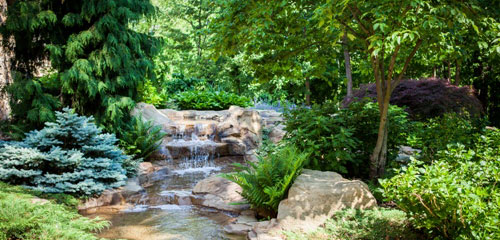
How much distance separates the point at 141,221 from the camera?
199 inches

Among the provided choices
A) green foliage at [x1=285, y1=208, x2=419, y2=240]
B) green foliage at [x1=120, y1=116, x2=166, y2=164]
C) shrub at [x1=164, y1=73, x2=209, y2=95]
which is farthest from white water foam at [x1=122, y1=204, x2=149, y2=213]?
shrub at [x1=164, y1=73, x2=209, y2=95]

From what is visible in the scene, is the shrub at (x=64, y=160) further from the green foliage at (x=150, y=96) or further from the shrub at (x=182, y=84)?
the shrub at (x=182, y=84)

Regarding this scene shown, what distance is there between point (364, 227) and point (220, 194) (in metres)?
2.62

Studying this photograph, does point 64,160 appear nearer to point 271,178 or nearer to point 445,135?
point 271,178

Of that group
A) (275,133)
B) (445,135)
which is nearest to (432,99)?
(275,133)

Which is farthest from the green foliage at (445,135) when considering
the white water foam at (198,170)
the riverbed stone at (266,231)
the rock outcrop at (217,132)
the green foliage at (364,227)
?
the rock outcrop at (217,132)

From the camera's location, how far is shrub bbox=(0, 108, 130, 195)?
547 centimetres

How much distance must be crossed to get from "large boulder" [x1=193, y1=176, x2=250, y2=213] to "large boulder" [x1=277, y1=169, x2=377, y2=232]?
1050 mm

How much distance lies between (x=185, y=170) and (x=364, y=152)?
14.2 ft

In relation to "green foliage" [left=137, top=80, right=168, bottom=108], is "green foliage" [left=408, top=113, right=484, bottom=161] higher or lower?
lower

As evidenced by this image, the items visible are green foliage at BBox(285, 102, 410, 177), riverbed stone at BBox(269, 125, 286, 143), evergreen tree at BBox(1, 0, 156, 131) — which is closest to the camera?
green foliage at BBox(285, 102, 410, 177)

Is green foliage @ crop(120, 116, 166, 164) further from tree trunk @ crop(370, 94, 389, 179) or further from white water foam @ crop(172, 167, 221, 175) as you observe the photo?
tree trunk @ crop(370, 94, 389, 179)

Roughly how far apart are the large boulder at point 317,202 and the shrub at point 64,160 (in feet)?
10.1

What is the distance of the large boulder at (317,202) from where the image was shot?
168 inches
